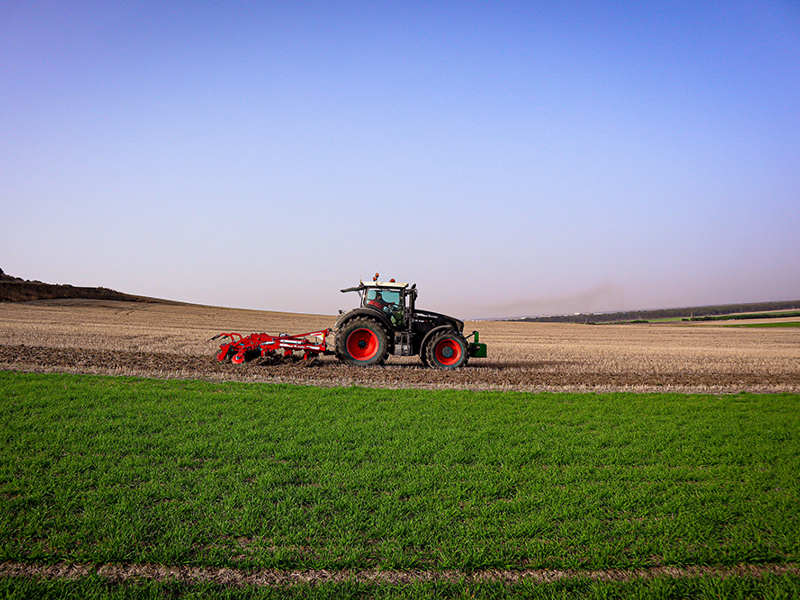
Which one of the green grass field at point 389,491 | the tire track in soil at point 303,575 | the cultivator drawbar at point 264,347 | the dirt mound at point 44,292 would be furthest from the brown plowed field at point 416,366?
the dirt mound at point 44,292

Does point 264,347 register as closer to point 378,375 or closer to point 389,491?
point 378,375

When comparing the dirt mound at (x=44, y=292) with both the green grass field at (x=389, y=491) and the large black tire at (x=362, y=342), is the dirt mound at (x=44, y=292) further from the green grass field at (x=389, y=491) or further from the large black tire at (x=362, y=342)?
the green grass field at (x=389, y=491)

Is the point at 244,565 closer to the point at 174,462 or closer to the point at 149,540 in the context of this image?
the point at 149,540

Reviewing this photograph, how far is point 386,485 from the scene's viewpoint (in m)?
5.18

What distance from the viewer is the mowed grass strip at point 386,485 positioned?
3.93m

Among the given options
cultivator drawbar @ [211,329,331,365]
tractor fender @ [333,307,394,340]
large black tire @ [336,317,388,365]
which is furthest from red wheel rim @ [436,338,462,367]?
cultivator drawbar @ [211,329,331,365]

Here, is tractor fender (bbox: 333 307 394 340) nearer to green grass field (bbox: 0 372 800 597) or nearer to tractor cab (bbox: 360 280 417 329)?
tractor cab (bbox: 360 280 417 329)

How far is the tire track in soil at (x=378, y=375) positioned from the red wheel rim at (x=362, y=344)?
46 centimetres

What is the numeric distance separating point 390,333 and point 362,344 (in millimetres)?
956

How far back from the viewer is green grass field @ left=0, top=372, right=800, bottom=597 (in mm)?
3785

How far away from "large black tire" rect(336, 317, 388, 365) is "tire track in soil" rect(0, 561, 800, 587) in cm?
1043

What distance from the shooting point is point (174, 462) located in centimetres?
573

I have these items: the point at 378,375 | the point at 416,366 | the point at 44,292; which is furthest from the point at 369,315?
the point at 44,292

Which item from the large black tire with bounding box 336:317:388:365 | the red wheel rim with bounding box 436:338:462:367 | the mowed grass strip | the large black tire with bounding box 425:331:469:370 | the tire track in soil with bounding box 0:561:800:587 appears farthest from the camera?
the red wheel rim with bounding box 436:338:462:367
